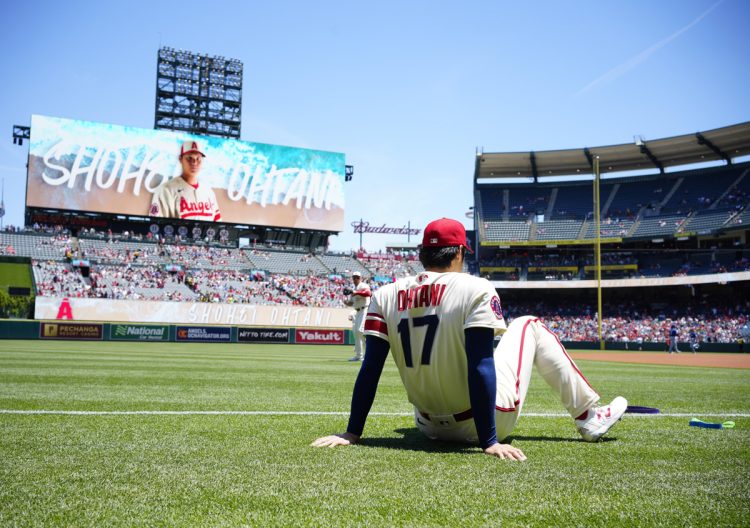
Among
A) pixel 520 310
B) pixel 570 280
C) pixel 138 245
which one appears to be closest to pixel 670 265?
pixel 570 280

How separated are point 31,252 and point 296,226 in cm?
2098

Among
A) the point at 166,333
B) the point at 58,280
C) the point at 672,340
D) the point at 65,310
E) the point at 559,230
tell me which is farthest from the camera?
the point at 559,230

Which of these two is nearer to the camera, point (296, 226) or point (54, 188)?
point (54, 188)

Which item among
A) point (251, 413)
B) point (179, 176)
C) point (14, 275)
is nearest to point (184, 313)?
point (14, 275)

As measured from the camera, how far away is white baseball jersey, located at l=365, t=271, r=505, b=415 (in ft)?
11.1

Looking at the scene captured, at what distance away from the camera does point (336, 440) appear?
12.3 feet

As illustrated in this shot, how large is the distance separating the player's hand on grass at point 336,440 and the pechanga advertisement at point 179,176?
48212 mm

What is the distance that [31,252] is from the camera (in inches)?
1721

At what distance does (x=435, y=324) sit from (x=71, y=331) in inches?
1227

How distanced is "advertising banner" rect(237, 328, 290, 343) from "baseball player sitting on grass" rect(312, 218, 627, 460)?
3178 centimetres

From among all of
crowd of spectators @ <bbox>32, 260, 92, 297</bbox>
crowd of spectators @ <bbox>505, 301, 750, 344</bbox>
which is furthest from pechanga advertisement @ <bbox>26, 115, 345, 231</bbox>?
crowd of spectators @ <bbox>505, 301, 750, 344</bbox>

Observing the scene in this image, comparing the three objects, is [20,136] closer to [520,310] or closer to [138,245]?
[138,245]

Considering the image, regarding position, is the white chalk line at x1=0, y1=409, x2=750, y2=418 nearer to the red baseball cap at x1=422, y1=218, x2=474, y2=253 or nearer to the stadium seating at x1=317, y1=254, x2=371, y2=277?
the red baseball cap at x1=422, y1=218, x2=474, y2=253

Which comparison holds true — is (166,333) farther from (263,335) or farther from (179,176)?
(179,176)
